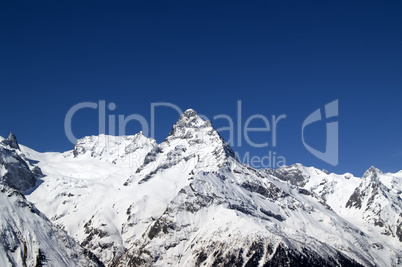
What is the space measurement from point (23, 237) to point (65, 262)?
2007 centimetres

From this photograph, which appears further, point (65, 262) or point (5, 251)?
point (65, 262)

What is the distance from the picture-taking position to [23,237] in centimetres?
19838

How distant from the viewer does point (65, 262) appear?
199500mm

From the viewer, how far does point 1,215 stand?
19912 centimetres

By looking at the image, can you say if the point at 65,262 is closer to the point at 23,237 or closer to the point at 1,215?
the point at 23,237

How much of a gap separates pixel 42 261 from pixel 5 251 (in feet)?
48.9

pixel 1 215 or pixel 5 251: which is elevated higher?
pixel 1 215

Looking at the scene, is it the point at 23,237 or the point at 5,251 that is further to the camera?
the point at 23,237

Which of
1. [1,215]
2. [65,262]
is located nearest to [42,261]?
[65,262]

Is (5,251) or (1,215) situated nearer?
(5,251)

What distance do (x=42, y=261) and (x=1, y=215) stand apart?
1063 inches

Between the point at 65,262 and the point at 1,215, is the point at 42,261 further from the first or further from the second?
the point at 1,215

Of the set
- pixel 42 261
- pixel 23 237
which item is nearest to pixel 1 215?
pixel 23 237

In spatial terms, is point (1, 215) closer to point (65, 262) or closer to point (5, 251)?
point (5, 251)
